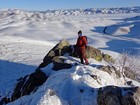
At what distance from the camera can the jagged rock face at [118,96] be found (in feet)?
30.8

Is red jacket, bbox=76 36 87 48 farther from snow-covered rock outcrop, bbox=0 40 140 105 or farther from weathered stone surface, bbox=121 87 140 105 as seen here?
weathered stone surface, bbox=121 87 140 105

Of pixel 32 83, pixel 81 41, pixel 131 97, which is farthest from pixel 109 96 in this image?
pixel 81 41

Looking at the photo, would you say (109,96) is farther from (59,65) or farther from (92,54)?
(92,54)

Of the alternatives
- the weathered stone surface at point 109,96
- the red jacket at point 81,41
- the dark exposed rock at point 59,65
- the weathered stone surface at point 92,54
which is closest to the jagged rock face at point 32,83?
the dark exposed rock at point 59,65

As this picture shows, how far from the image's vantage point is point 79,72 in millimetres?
12023

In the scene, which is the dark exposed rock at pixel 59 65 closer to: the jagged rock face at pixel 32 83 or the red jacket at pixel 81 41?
the jagged rock face at pixel 32 83

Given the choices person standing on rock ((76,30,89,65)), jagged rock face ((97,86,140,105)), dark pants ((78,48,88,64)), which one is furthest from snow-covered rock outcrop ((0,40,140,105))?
person standing on rock ((76,30,89,65))

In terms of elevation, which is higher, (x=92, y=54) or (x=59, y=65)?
(x=59, y=65)

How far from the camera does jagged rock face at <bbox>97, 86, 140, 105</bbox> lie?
370 inches

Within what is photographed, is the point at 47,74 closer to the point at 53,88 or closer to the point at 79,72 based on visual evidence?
the point at 79,72

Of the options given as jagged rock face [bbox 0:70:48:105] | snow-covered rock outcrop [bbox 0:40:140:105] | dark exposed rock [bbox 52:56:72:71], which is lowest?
jagged rock face [bbox 0:70:48:105]

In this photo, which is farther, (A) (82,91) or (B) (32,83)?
(B) (32,83)

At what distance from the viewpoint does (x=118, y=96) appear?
381 inches

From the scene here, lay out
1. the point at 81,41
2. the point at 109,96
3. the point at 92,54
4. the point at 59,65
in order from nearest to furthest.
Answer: the point at 109,96, the point at 59,65, the point at 81,41, the point at 92,54
